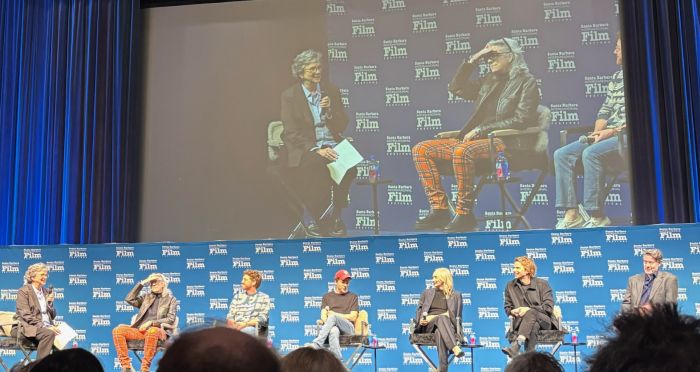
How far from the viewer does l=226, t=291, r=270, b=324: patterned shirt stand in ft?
20.3

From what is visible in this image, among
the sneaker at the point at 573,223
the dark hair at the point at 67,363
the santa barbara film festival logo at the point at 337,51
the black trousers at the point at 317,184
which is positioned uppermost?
the santa barbara film festival logo at the point at 337,51

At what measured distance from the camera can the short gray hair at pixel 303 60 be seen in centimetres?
825

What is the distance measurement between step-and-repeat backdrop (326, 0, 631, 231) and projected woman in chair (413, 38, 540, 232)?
0.08 metres

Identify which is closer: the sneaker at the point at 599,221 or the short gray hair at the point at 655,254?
the short gray hair at the point at 655,254

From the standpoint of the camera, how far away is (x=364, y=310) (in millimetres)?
6539

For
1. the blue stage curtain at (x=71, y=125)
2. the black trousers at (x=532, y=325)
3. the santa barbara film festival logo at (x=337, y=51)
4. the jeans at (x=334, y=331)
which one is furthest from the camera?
the blue stage curtain at (x=71, y=125)

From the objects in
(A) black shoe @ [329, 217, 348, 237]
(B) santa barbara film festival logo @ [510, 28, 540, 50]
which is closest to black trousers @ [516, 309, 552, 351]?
(A) black shoe @ [329, 217, 348, 237]

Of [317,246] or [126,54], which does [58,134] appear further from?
[317,246]

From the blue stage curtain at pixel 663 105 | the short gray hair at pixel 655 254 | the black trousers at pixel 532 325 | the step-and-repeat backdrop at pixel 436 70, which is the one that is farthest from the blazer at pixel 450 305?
the blue stage curtain at pixel 663 105

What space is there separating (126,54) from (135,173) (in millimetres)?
1429

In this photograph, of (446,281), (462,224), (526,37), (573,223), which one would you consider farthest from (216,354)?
(526,37)

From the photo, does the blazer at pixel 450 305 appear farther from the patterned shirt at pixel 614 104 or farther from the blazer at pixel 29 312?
the blazer at pixel 29 312

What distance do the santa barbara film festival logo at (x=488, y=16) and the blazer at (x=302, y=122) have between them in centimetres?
172

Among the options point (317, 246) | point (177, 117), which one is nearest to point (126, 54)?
point (177, 117)
